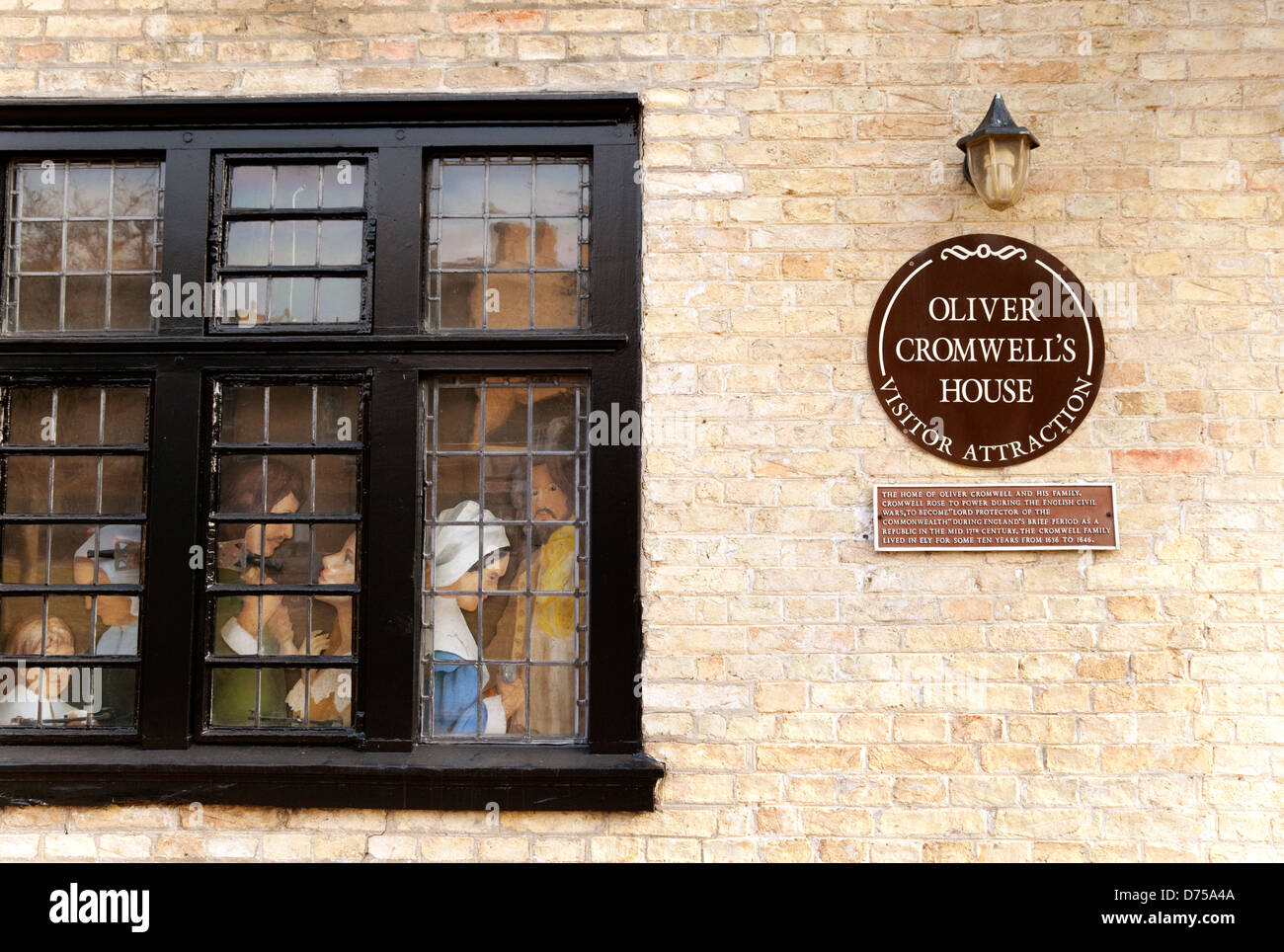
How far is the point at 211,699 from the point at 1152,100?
13.7ft

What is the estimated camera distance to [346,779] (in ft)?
10.2

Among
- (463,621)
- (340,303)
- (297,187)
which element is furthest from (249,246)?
(463,621)

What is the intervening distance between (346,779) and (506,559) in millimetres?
971

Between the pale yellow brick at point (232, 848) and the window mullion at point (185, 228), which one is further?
the window mullion at point (185, 228)

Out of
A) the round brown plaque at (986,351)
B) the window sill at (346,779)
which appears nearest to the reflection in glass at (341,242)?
the window sill at (346,779)

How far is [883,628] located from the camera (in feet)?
10.2

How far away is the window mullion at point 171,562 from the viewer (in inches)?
125

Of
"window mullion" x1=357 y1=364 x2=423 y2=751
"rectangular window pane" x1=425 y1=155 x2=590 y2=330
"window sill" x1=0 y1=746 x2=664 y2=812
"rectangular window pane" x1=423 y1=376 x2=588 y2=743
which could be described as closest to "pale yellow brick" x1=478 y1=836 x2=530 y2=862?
"window sill" x1=0 y1=746 x2=664 y2=812

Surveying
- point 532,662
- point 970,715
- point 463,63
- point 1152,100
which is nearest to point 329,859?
point 532,662

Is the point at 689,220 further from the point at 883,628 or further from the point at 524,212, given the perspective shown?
the point at 883,628

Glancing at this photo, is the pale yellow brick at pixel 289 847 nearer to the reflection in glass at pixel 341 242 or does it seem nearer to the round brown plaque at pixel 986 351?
the reflection in glass at pixel 341 242

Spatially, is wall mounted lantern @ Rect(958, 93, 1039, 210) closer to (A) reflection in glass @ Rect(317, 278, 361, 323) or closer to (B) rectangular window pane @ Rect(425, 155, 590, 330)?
(B) rectangular window pane @ Rect(425, 155, 590, 330)

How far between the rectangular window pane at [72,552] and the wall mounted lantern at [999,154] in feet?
10.6

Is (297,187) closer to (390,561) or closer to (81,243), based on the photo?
(81,243)
